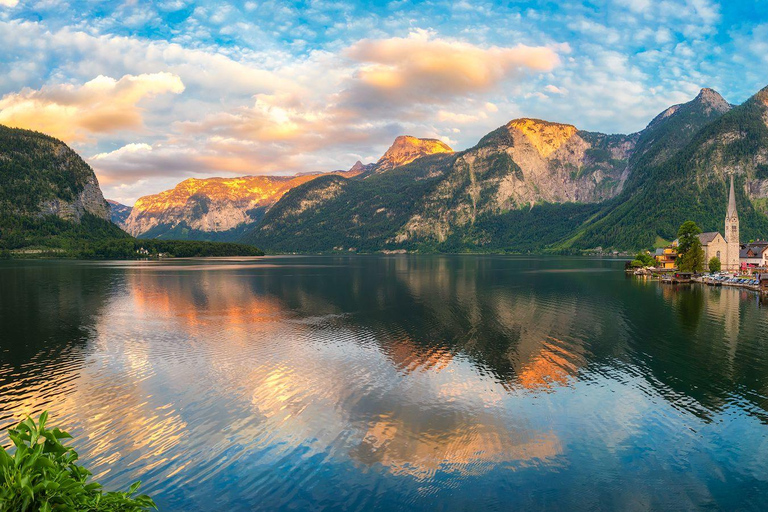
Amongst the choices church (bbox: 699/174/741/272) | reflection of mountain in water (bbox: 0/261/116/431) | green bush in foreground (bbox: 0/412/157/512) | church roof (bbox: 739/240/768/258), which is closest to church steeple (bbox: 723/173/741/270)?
church (bbox: 699/174/741/272)

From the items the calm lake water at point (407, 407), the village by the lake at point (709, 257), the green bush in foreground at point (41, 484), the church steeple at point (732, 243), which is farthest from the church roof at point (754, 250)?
the green bush in foreground at point (41, 484)

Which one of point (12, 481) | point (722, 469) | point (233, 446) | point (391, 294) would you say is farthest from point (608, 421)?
point (391, 294)

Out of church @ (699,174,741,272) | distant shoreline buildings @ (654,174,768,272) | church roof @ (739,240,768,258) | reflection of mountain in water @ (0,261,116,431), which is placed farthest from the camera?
church roof @ (739,240,768,258)

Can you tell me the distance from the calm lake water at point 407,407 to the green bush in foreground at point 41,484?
14860mm

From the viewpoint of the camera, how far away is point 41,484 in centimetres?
945

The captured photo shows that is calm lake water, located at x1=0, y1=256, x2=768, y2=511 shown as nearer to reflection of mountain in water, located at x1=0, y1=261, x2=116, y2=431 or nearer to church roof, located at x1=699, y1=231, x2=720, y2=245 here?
reflection of mountain in water, located at x1=0, y1=261, x2=116, y2=431

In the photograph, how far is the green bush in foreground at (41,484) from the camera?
9.40m

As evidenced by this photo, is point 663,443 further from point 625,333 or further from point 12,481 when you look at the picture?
point 625,333

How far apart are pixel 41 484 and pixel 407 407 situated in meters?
30.1

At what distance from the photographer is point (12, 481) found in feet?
31.0

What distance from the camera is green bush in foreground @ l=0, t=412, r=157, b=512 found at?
9.40m

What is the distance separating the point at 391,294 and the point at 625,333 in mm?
63021

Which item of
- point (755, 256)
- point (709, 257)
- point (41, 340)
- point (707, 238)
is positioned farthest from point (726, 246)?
point (41, 340)

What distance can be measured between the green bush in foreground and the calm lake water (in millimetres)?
14860
